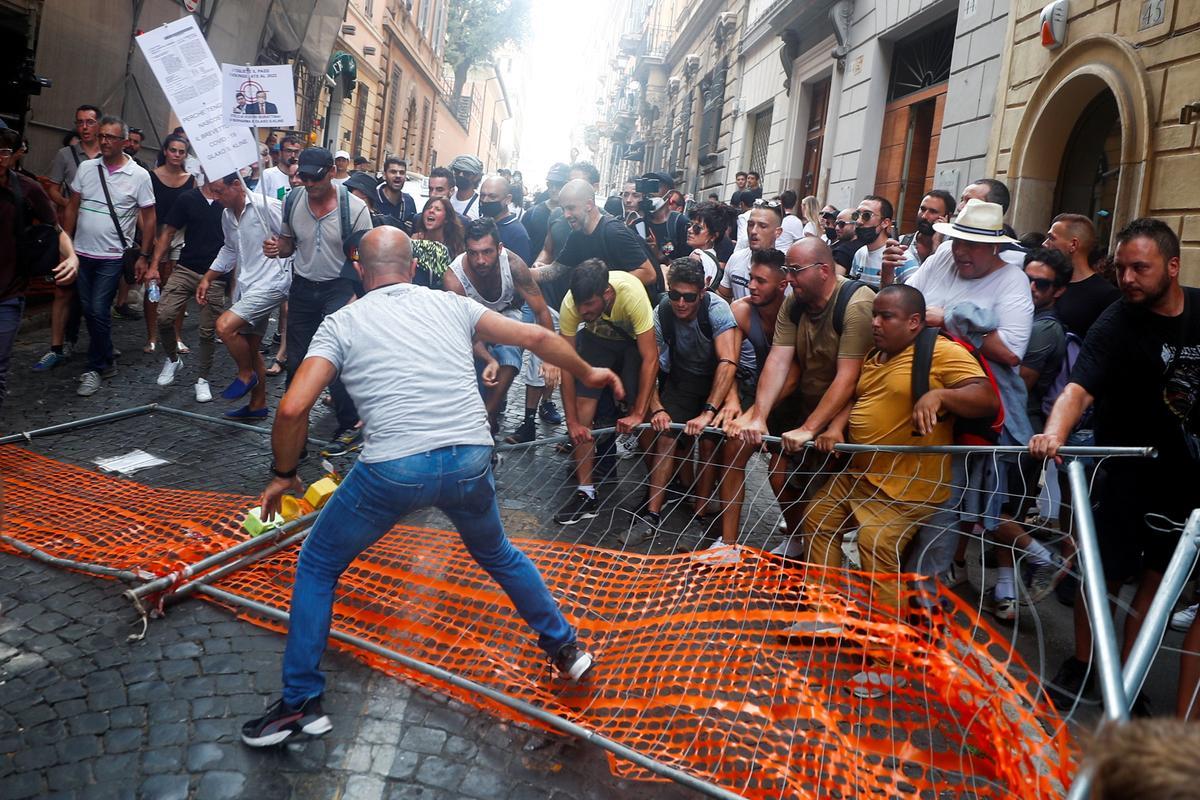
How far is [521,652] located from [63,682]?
1.66 meters

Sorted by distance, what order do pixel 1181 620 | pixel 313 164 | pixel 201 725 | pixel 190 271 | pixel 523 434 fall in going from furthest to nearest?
pixel 190 271 < pixel 523 434 < pixel 313 164 < pixel 1181 620 < pixel 201 725

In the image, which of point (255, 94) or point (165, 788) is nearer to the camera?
point (165, 788)

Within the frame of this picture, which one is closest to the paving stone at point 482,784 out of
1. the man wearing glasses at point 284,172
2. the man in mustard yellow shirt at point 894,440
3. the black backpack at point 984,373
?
the man in mustard yellow shirt at point 894,440

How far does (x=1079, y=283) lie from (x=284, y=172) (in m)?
8.37

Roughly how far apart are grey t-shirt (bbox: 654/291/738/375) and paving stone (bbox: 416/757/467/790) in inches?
121

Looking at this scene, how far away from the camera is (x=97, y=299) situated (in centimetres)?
727

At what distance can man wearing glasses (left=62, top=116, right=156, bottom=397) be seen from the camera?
7262 millimetres

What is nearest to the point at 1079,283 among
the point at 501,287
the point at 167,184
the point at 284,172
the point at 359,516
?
the point at 501,287

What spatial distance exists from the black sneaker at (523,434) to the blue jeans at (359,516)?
3.73 meters

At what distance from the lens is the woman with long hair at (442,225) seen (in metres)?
7.21

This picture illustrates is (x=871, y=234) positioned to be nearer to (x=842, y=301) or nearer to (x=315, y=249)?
(x=842, y=301)

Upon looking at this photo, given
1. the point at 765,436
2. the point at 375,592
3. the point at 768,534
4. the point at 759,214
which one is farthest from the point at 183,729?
the point at 759,214

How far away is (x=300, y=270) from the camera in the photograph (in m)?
6.36

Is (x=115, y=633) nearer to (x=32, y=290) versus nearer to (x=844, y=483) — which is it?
(x=844, y=483)
